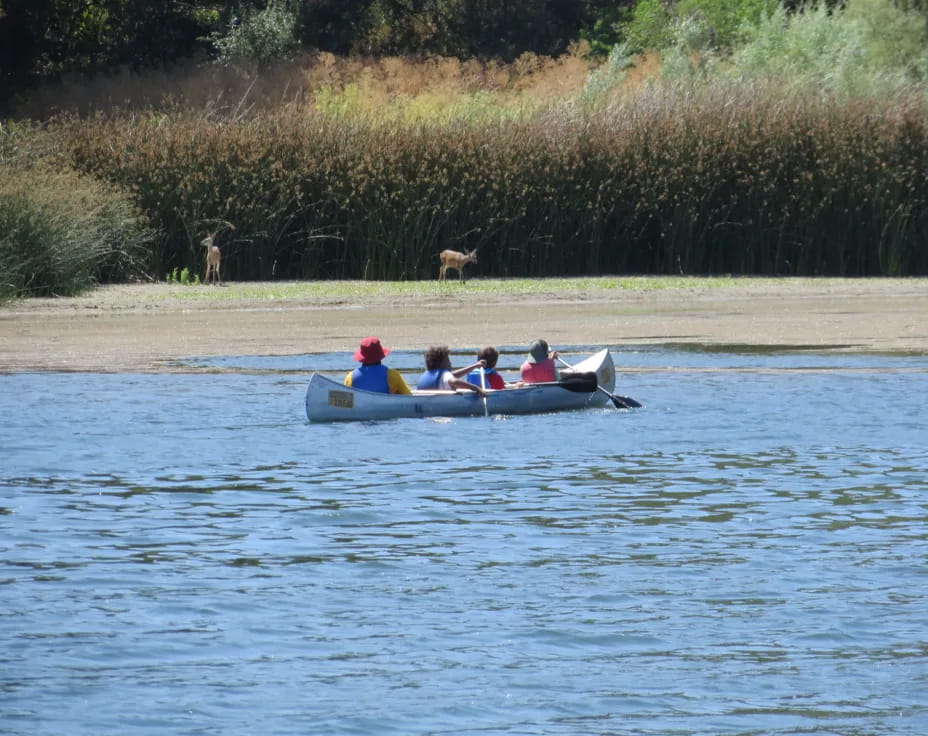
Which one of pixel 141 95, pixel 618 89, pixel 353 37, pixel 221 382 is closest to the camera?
pixel 221 382

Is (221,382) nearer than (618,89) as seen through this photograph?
Yes

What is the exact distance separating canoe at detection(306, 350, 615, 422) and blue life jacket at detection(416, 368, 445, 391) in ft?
1.00

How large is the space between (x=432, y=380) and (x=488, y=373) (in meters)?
0.56

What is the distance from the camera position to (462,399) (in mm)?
17000

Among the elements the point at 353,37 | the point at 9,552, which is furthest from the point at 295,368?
the point at 353,37

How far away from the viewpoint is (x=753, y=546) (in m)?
10.9

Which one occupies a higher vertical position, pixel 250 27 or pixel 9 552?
pixel 250 27

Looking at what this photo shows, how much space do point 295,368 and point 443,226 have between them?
12024mm

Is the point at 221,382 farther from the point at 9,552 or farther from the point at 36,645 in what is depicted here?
the point at 36,645

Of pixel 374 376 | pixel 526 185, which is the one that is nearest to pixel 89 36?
pixel 526 185

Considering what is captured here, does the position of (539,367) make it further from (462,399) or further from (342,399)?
(342,399)

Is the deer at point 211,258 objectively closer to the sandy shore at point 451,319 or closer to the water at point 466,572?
the sandy shore at point 451,319

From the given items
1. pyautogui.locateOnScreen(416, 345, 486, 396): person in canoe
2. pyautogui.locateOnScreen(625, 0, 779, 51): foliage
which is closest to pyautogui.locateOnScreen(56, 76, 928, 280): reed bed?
pyautogui.locateOnScreen(416, 345, 486, 396): person in canoe

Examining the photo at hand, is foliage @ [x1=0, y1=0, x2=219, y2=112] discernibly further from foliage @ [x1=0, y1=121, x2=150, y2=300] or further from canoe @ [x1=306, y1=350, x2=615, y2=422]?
canoe @ [x1=306, y1=350, x2=615, y2=422]
